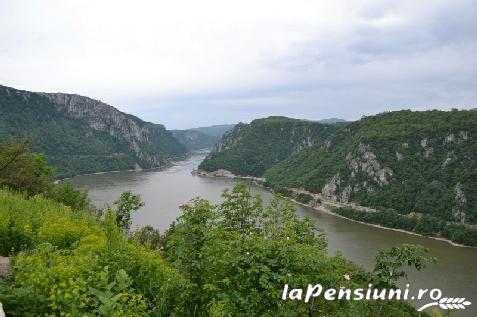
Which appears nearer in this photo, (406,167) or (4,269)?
(4,269)

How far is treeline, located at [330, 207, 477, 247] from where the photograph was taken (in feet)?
256

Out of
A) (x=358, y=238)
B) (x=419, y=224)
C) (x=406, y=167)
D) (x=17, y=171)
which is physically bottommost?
(x=358, y=238)

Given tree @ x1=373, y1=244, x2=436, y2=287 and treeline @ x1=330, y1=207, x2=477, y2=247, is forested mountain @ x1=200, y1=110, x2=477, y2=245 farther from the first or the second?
tree @ x1=373, y1=244, x2=436, y2=287

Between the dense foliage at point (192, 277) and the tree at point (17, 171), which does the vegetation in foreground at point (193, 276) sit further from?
the tree at point (17, 171)

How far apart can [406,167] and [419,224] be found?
3186cm

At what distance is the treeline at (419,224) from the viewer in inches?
3074

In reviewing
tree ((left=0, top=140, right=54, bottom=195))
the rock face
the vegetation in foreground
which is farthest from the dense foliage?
tree ((left=0, top=140, right=54, bottom=195))

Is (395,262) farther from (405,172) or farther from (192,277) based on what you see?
(405,172)

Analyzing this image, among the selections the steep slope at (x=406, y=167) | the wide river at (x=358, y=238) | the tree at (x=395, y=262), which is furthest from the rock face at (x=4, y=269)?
the steep slope at (x=406, y=167)

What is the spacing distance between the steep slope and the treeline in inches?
267

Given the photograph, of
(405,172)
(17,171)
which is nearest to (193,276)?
(17,171)

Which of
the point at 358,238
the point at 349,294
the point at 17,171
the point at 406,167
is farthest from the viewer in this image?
the point at 406,167

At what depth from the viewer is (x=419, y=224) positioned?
8762cm

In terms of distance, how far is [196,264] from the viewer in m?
7.48
